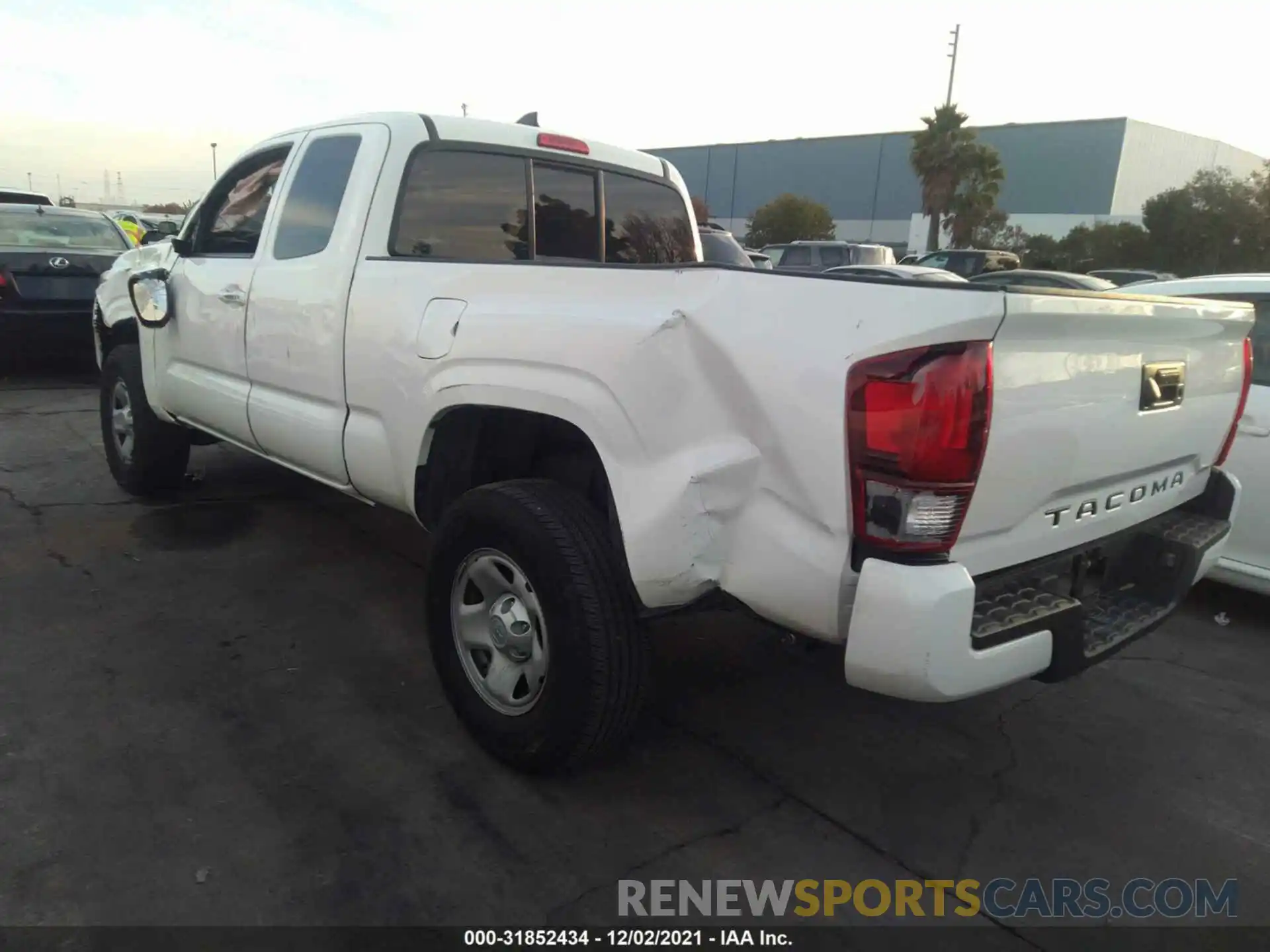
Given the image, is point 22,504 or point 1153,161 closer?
point 22,504

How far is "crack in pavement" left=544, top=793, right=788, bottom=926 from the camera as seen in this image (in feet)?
7.45

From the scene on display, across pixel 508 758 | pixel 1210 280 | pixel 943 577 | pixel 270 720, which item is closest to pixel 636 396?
pixel 943 577

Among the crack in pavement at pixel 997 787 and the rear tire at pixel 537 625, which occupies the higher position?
the rear tire at pixel 537 625

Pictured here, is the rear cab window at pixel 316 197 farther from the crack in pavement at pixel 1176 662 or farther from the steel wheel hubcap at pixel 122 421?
the crack in pavement at pixel 1176 662

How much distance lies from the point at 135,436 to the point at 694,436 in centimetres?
411

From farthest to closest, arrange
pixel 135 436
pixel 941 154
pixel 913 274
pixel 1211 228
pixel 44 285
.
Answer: pixel 941 154
pixel 1211 228
pixel 44 285
pixel 913 274
pixel 135 436

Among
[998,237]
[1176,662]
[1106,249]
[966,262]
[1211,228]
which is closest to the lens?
[1176,662]

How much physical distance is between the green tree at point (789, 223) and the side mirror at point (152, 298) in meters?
43.9

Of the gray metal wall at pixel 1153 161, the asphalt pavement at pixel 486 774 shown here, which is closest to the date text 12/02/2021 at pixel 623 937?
the asphalt pavement at pixel 486 774

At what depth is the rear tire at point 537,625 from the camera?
2.46 metres

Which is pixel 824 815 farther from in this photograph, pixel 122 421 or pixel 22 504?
pixel 22 504

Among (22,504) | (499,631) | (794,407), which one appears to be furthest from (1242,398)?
(22,504)

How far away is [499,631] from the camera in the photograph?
2.74 m

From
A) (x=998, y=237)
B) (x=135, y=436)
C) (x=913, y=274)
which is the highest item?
(x=998, y=237)
